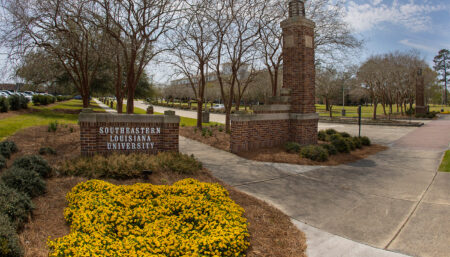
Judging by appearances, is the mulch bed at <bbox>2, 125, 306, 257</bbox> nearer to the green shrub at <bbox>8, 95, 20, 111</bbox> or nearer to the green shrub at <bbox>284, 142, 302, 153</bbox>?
the green shrub at <bbox>284, 142, 302, 153</bbox>

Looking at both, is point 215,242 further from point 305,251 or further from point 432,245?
point 432,245

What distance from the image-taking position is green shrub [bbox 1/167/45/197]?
483cm

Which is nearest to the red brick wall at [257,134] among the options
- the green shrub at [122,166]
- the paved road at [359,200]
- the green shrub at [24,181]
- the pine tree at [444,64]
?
the paved road at [359,200]

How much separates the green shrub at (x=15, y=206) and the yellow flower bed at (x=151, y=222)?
54cm

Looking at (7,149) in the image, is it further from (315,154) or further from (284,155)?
(315,154)

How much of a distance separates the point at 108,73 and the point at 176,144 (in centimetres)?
2160

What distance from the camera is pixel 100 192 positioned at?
487cm

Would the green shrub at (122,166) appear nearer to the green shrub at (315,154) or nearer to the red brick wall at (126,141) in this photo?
the red brick wall at (126,141)

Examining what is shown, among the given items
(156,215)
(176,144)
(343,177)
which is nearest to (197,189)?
(156,215)

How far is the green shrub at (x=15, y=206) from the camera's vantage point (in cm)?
381

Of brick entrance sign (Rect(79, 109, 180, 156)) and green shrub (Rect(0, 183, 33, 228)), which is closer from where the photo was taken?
green shrub (Rect(0, 183, 33, 228))

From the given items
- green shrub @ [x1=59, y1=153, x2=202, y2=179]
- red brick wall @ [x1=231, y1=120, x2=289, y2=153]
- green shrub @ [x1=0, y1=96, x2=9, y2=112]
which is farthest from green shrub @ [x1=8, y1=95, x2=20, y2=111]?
red brick wall @ [x1=231, y1=120, x2=289, y2=153]

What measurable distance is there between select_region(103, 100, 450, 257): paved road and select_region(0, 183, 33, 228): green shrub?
4011 mm

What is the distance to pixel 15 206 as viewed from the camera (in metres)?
3.98
